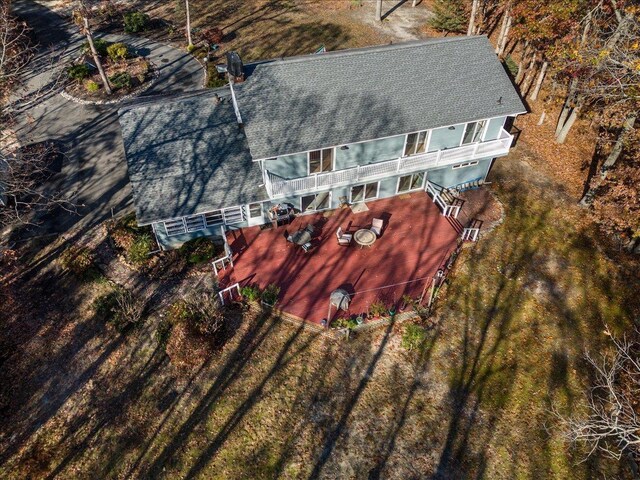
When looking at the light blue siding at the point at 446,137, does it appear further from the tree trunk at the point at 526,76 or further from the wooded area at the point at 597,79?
the tree trunk at the point at 526,76

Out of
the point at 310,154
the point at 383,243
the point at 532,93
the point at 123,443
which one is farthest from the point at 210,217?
the point at 532,93

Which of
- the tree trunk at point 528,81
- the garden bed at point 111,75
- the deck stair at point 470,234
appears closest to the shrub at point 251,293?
the deck stair at point 470,234

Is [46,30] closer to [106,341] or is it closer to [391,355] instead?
[106,341]

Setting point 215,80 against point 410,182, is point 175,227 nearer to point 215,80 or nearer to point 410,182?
point 410,182

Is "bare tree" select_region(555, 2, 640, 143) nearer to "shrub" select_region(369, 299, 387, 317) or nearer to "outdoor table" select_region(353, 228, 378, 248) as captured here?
"outdoor table" select_region(353, 228, 378, 248)

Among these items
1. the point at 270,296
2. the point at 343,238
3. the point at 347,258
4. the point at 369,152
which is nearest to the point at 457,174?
the point at 369,152

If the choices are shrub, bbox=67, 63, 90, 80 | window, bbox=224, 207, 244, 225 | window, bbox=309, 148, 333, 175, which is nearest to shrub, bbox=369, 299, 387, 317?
window, bbox=309, 148, 333, 175
